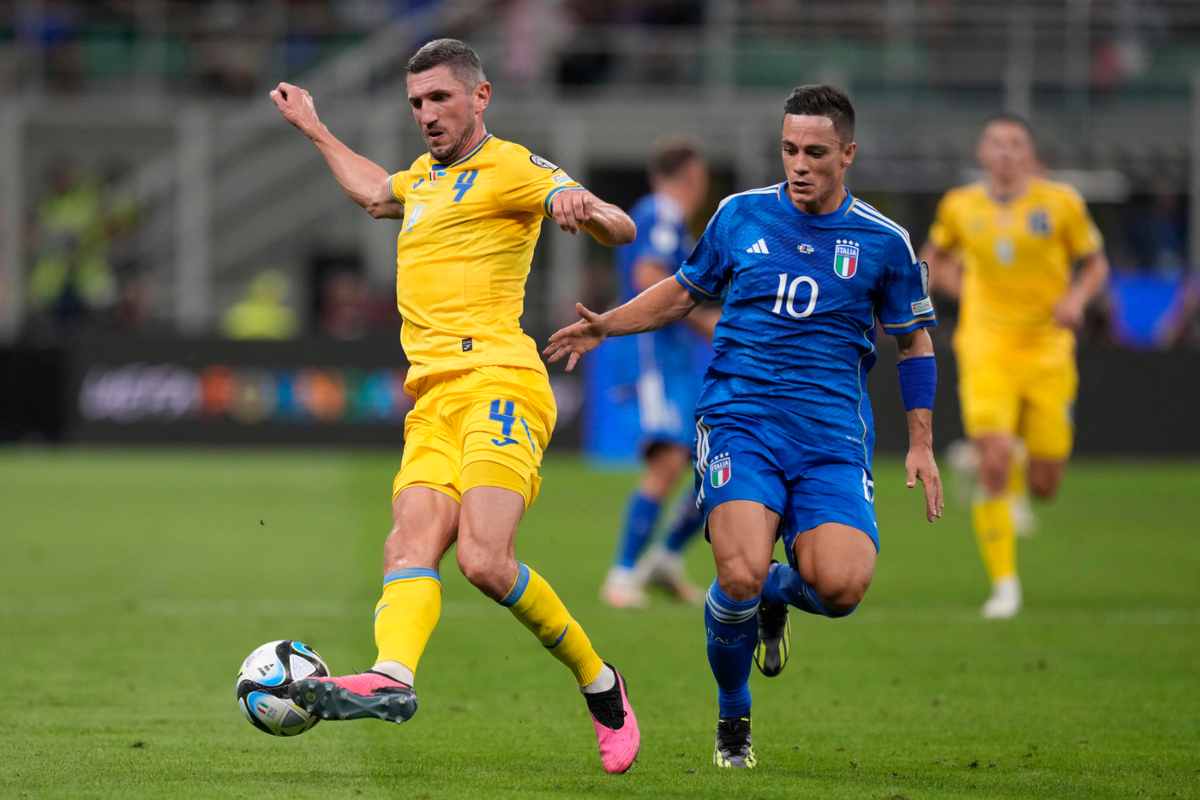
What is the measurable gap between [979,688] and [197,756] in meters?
3.56

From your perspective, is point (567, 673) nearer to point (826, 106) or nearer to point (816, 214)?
point (816, 214)

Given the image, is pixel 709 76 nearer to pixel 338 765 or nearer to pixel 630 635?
pixel 630 635

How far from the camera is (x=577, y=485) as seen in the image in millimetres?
19875

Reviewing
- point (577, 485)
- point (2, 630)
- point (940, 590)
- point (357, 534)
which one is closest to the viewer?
point (2, 630)

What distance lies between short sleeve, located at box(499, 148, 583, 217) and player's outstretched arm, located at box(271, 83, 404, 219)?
23.2 inches

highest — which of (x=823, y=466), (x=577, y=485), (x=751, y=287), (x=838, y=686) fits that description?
(x=751, y=287)

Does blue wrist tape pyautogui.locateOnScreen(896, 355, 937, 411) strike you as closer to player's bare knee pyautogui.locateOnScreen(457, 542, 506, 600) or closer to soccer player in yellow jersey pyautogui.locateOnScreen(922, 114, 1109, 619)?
player's bare knee pyautogui.locateOnScreen(457, 542, 506, 600)

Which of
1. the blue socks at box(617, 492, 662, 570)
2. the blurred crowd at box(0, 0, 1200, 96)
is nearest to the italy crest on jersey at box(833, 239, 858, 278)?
the blue socks at box(617, 492, 662, 570)

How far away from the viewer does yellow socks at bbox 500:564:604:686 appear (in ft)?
21.1

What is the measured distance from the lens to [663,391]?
1148 centimetres

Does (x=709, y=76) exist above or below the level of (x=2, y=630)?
above

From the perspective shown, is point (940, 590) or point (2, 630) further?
point (940, 590)

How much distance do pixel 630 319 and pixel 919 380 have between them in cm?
106

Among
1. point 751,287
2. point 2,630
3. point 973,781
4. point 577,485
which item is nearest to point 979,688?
point 973,781
